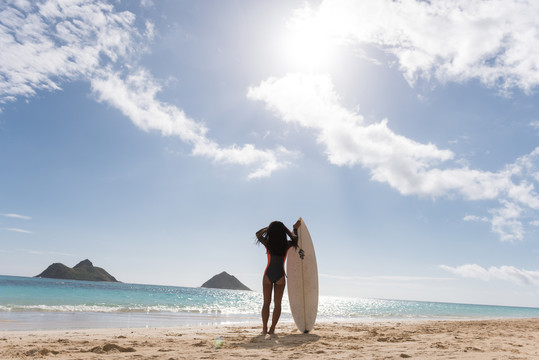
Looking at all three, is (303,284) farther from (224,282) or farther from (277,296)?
(224,282)

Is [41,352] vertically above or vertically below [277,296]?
below

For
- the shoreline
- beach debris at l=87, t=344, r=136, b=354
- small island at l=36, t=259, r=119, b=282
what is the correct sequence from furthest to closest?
small island at l=36, t=259, r=119, b=282 → the shoreline → beach debris at l=87, t=344, r=136, b=354

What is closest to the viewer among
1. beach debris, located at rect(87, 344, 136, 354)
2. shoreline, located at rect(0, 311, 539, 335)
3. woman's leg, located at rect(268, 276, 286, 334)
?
beach debris, located at rect(87, 344, 136, 354)

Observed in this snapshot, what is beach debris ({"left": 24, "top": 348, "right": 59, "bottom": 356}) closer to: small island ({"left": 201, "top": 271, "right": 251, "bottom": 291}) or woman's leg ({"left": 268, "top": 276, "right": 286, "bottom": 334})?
woman's leg ({"left": 268, "top": 276, "right": 286, "bottom": 334})

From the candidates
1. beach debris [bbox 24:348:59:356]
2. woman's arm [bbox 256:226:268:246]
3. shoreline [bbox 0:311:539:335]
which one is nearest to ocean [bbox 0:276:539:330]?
shoreline [bbox 0:311:539:335]

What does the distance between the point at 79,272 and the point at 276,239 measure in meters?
122

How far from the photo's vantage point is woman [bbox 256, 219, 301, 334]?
5.95m

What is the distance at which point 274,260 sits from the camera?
597cm

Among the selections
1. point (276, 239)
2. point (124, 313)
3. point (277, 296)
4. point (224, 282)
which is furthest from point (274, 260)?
point (224, 282)

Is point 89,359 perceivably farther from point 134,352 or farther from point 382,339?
point 382,339

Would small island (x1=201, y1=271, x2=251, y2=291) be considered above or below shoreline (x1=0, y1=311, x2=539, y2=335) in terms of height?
below

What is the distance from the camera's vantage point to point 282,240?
6055 mm

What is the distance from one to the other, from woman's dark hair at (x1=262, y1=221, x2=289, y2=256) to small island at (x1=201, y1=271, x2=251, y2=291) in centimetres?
14630

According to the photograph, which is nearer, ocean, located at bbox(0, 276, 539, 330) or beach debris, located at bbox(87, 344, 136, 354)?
beach debris, located at bbox(87, 344, 136, 354)
